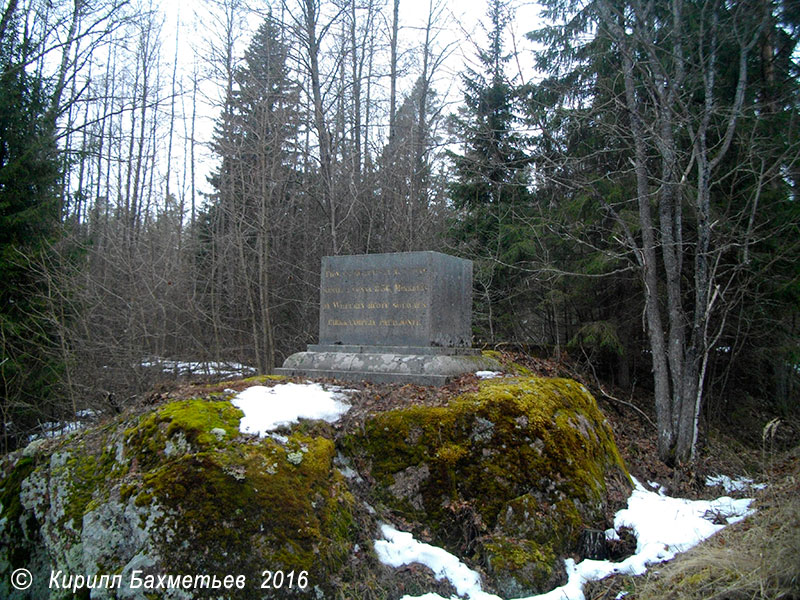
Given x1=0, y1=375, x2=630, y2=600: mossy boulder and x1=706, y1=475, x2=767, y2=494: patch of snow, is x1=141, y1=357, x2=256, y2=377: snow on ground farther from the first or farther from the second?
x1=706, y1=475, x2=767, y2=494: patch of snow

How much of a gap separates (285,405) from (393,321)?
82.3 inches

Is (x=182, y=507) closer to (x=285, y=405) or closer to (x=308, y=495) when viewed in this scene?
(x=308, y=495)

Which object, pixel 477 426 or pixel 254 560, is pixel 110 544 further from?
pixel 477 426

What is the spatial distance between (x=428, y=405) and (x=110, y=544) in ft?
8.87

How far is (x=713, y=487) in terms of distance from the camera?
257 inches

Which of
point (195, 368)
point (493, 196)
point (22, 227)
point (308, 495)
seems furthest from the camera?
point (493, 196)

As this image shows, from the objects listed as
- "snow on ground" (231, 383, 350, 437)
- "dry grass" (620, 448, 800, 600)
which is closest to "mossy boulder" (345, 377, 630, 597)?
"snow on ground" (231, 383, 350, 437)

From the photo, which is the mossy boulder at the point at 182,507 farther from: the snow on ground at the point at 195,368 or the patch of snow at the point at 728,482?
the snow on ground at the point at 195,368

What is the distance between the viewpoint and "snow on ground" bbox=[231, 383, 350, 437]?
446 cm

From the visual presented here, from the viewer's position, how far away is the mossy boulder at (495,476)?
13.5 ft

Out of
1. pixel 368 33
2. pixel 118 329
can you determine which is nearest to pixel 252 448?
pixel 118 329

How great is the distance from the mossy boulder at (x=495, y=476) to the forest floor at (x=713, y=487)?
13.5 inches

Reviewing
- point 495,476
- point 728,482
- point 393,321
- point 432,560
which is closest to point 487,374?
point 393,321

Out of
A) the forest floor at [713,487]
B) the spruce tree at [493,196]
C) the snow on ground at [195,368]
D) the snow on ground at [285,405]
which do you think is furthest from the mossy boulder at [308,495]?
the spruce tree at [493,196]
